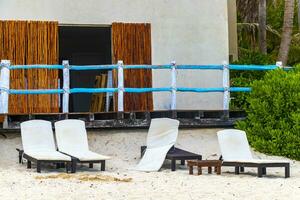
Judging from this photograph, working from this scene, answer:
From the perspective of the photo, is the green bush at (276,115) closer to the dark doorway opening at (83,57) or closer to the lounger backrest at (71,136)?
the lounger backrest at (71,136)

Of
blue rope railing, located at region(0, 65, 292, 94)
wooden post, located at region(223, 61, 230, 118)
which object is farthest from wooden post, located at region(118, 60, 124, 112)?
wooden post, located at region(223, 61, 230, 118)

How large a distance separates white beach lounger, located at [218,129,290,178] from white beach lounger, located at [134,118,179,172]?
1.11m

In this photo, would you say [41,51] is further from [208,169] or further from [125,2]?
[208,169]

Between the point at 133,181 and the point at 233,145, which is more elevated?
the point at 233,145

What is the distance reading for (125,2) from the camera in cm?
1811

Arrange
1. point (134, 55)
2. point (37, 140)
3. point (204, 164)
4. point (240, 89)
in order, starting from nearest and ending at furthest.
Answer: point (204, 164), point (37, 140), point (240, 89), point (134, 55)

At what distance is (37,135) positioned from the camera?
15.0m

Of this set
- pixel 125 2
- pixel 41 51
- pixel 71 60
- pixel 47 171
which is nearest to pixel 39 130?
pixel 47 171

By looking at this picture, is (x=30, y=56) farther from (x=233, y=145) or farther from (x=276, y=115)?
(x=276, y=115)

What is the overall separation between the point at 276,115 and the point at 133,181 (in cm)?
497

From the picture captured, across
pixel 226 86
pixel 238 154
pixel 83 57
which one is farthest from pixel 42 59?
pixel 83 57

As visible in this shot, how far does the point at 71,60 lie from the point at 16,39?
7.91 meters

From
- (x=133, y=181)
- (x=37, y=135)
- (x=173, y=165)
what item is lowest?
(x=133, y=181)

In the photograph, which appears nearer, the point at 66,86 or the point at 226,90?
the point at 66,86
